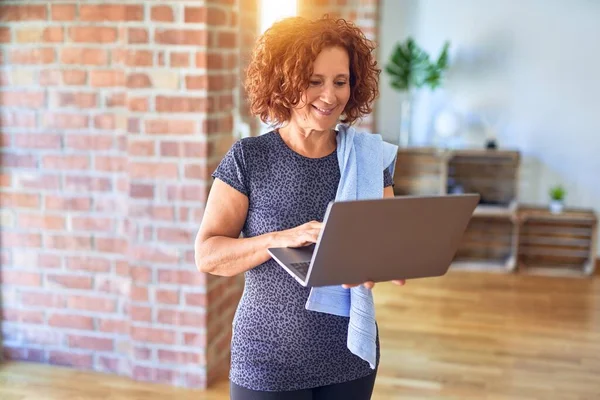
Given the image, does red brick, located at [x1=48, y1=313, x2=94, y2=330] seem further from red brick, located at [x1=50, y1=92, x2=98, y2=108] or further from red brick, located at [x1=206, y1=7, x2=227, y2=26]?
Result: red brick, located at [x1=206, y1=7, x2=227, y2=26]

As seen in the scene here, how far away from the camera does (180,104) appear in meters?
Answer: 2.89

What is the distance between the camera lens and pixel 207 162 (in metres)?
2.91

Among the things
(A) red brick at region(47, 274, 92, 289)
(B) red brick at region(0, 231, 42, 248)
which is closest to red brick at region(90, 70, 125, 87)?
(B) red brick at region(0, 231, 42, 248)

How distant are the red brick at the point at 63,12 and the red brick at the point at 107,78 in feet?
0.82

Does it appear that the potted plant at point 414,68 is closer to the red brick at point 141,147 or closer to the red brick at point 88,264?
the red brick at point 141,147

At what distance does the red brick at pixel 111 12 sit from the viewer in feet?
9.46

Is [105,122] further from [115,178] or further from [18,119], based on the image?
[18,119]

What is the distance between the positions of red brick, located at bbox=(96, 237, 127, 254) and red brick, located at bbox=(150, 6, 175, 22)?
959mm

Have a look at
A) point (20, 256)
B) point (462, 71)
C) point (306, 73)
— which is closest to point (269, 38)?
point (306, 73)

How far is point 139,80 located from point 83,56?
334 mm

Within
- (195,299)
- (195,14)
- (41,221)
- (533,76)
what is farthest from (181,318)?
(533,76)

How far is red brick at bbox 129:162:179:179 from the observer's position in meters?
2.93

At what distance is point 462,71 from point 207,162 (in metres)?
3.26

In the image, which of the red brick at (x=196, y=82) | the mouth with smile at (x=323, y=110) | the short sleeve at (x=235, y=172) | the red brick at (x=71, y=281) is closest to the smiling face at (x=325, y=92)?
the mouth with smile at (x=323, y=110)
